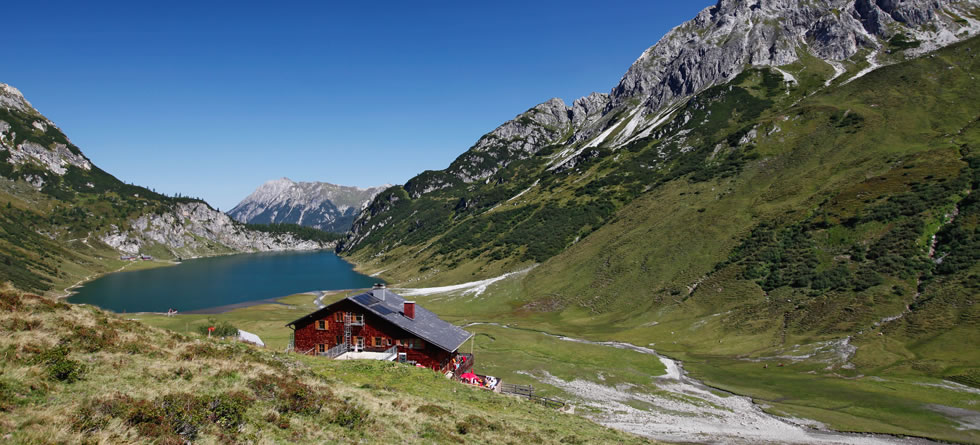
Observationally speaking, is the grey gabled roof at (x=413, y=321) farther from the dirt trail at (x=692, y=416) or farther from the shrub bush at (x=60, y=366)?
the shrub bush at (x=60, y=366)

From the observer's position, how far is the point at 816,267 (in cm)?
8894

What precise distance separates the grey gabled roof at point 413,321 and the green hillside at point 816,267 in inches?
1310

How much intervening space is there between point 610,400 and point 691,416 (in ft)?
25.6

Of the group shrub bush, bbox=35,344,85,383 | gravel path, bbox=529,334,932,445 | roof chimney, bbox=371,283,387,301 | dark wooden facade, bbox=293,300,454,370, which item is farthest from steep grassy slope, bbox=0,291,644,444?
roof chimney, bbox=371,283,387,301

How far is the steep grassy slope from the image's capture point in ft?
43.4

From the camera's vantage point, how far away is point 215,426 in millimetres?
14820

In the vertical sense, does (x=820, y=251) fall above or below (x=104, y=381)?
above

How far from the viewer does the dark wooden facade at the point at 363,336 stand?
48.9m

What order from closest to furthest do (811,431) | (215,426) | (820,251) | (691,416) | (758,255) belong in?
1. (215,426)
2. (811,431)
3. (691,416)
4. (820,251)
5. (758,255)

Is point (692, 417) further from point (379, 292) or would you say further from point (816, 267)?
point (816, 267)

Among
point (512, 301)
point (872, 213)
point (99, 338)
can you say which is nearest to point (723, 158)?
point (872, 213)

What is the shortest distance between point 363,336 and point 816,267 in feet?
275

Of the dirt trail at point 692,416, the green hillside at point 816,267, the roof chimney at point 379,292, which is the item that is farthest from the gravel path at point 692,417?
the roof chimney at point 379,292

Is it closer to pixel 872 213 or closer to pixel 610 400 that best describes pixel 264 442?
pixel 610 400
